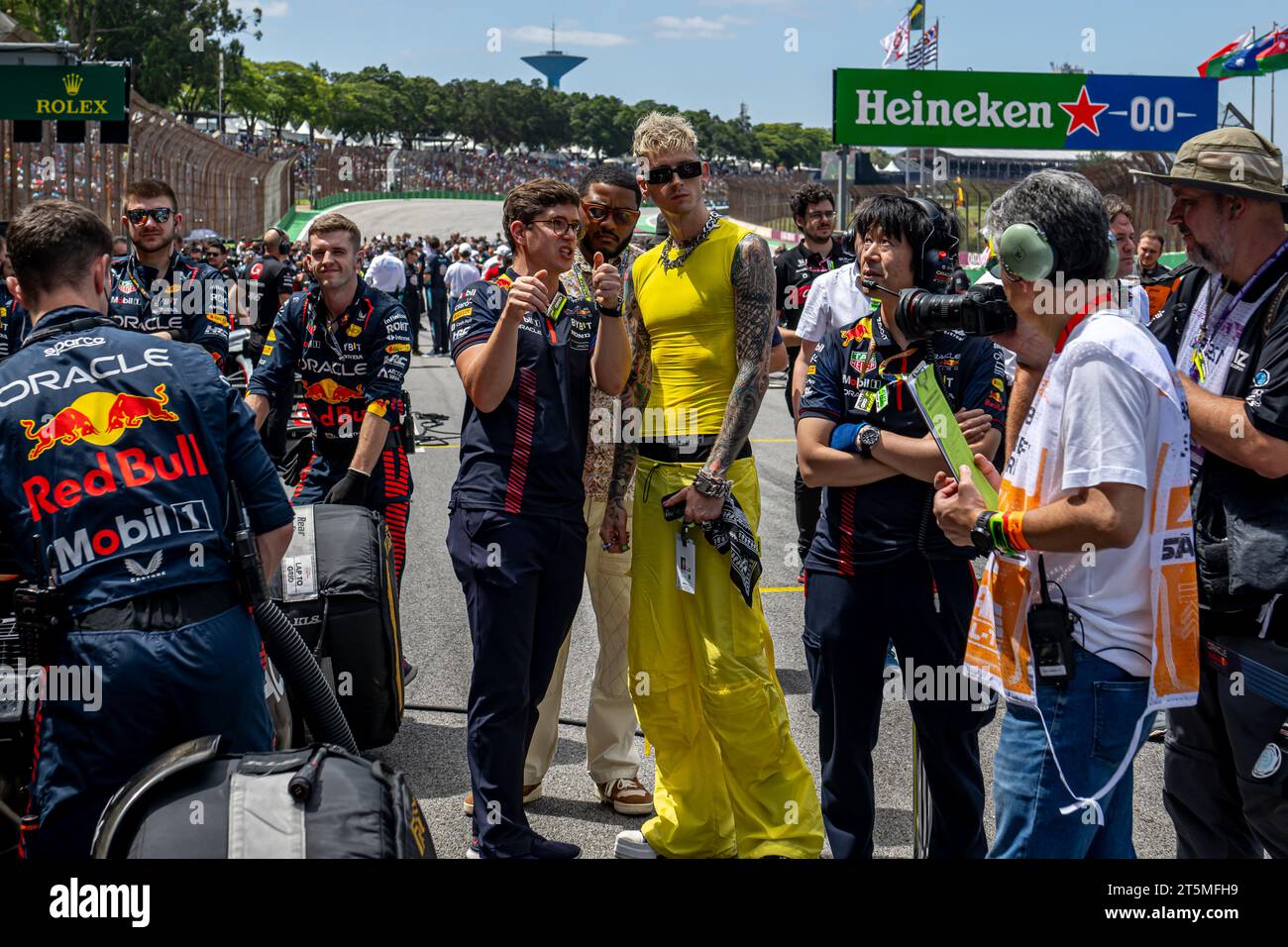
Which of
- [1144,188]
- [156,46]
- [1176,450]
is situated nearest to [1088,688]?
[1176,450]

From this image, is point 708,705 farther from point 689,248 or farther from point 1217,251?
point 1217,251

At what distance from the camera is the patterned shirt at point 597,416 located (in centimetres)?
436

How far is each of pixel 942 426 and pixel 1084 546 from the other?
533 mm

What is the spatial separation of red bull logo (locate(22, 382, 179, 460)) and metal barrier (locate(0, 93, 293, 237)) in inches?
490

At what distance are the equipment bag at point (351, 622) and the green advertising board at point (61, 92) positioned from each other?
14216 mm

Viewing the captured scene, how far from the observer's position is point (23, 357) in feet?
9.96

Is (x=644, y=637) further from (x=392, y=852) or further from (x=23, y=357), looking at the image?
(x=23, y=357)

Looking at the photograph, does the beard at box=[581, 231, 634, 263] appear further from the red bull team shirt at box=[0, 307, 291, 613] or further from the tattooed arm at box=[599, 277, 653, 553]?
the red bull team shirt at box=[0, 307, 291, 613]

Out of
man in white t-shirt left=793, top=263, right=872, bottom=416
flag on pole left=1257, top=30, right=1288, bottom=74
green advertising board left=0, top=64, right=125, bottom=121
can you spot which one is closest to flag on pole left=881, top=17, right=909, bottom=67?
flag on pole left=1257, top=30, right=1288, bottom=74

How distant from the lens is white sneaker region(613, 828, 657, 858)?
169 inches

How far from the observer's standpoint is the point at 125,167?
81.7 feet

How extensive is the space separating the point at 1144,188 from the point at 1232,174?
18523mm

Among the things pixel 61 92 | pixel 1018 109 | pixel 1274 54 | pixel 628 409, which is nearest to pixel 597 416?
pixel 628 409

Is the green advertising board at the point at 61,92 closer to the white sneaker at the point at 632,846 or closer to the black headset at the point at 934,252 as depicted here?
the white sneaker at the point at 632,846
